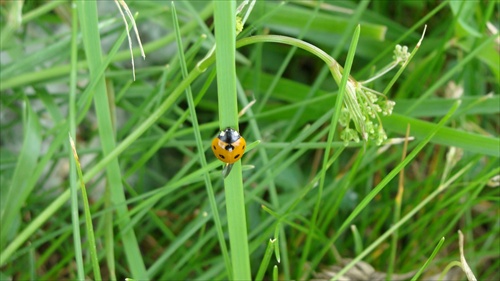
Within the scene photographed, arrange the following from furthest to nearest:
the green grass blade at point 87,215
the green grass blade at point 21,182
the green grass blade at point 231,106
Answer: the green grass blade at point 21,182 < the green grass blade at point 87,215 < the green grass blade at point 231,106

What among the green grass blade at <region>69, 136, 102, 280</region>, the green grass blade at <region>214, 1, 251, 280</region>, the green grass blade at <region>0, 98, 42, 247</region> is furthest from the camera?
the green grass blade at <region>0, 98, 42, 247</region>

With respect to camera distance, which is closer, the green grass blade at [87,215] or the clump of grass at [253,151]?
the green grass blade at [87,215]

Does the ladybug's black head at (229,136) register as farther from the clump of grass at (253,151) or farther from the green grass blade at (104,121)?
the green grass blade at (104,121)

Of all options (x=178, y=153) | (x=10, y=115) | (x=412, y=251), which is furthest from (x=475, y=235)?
(x=10, y=115)

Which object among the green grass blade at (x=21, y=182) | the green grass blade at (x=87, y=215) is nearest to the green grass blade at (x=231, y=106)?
the green grass blade at (x=87, y=215)

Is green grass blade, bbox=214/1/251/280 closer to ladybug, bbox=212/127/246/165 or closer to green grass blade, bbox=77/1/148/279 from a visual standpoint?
ladybug, bbox=212/127/246/165

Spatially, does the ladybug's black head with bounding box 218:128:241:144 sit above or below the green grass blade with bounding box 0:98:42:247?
below

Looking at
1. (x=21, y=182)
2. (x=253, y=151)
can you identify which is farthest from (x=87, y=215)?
(x=253, y=151)

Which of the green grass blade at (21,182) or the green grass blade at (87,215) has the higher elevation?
the green grass blade at (21,182)

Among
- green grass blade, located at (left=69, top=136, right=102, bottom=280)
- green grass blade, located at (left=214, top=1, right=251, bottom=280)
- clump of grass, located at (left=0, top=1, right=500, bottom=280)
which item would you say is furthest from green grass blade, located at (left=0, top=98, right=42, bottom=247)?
green grass blade, located at (left=214, top=1, right=251, bottom=280)

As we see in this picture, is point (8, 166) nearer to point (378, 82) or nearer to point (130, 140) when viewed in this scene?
point (130, 140)
